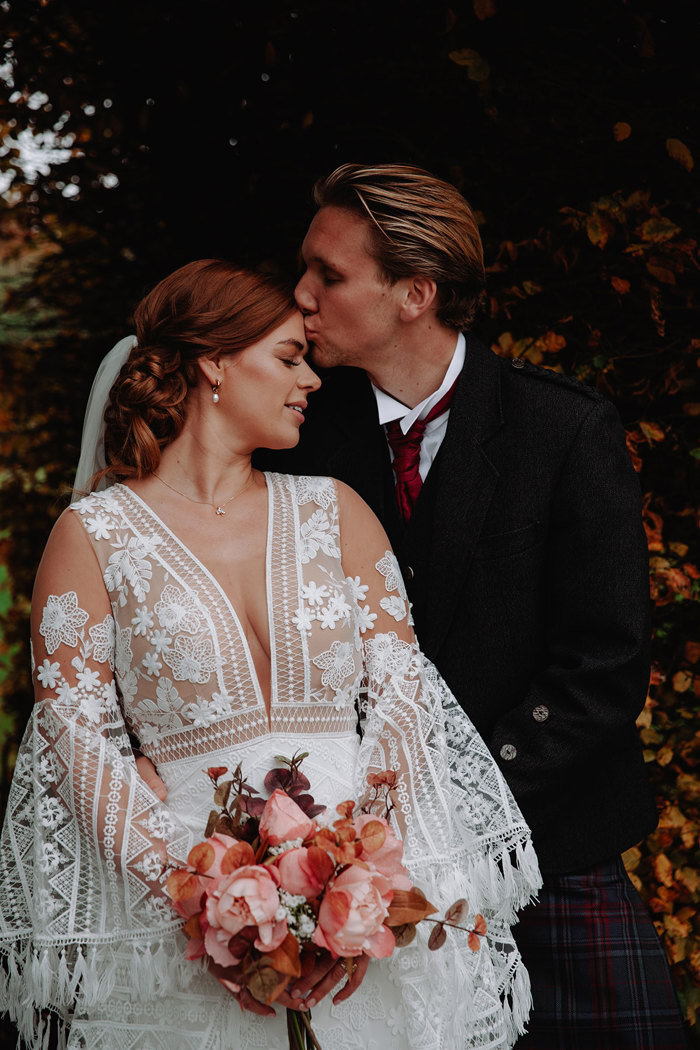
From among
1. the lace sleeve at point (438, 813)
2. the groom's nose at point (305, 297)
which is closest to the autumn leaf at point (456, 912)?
the lace sleeve at point (438, 813)

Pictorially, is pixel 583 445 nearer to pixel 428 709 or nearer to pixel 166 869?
pixel 428 709

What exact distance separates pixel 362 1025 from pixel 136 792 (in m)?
0.68

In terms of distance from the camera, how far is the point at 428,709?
2.45 meters

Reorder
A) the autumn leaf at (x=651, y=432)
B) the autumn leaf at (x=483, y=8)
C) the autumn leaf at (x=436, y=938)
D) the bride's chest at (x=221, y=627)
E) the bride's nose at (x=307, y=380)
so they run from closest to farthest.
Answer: the autumn leaf at (x=436, y=938), the bride's chest at (x=221, y=627), the bride's nose at (x=307, y=380), the autumn leaf at (x=483, y=8), the autumn leaf at (x=651, y=432)

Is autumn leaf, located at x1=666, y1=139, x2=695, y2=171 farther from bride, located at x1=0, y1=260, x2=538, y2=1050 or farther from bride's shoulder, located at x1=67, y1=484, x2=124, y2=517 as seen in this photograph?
bride's shoulder, located at x1=67, y1=484, x2=124, y2=517

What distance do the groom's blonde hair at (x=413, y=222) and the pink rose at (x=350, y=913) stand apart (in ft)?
5.27

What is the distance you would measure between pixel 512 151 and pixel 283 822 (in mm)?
2186

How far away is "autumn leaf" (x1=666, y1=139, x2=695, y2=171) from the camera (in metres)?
A: 2.88

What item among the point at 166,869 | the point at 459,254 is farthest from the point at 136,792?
the point at 459,254

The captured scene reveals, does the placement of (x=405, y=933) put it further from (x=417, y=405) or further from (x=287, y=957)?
(x=417, y=405)

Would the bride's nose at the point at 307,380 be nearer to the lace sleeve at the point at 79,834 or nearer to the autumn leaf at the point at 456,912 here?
the lace sleeve at the point at 79,834

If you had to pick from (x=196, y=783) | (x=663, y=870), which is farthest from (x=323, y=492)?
(x=663, y=870)

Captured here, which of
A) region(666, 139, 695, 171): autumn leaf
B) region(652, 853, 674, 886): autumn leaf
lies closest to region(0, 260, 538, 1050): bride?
region(652, 853, 674, 886): autumn leaf

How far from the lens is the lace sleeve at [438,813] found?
219 cm
